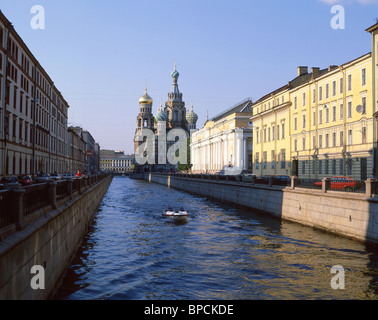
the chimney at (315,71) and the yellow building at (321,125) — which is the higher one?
the chimney at (315,71)

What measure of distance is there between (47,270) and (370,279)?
36.6 ft

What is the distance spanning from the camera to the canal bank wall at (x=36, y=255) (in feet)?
28.5

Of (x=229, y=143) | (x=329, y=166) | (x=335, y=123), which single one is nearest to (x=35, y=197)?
(x=335, y=123)

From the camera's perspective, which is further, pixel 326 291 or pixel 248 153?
pixel 248 153

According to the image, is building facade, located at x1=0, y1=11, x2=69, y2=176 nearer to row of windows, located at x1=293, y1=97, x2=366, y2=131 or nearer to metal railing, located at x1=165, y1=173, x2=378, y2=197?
metal railing, located at x1=165, y1=173, x2=378, y2=197

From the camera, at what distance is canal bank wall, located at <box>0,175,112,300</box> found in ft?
28.5

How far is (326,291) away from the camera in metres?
14.8

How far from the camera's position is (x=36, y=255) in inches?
439

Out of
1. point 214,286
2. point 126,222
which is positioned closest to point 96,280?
point 214,286

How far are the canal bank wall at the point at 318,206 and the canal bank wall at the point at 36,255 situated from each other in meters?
14.2

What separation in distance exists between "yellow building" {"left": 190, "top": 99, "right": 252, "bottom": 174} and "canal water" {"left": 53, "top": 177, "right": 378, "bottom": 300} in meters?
64.9


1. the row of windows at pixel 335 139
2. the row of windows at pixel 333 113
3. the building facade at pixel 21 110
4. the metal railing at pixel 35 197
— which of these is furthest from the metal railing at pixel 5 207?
the row of windows at pixel 333 113

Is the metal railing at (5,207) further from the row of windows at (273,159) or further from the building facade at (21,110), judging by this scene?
the row of windows at (273,159)
